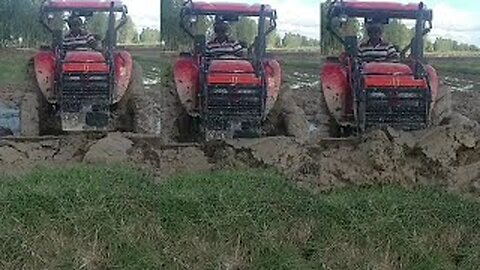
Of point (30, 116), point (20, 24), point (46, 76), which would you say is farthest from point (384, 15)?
point (20, 24)

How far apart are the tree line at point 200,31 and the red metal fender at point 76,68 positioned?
0.68 metres

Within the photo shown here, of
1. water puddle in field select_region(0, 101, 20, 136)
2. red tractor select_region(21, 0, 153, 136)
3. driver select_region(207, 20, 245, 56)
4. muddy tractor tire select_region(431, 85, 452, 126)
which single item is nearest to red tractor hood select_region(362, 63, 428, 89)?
muddy tractor tire select_region(431, 85, 452, 126)

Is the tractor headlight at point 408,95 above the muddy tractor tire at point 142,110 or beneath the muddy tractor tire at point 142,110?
above

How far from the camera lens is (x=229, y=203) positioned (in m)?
6.76

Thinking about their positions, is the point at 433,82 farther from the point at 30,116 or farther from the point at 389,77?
the point at 30,116

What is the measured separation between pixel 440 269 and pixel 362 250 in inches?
22.2

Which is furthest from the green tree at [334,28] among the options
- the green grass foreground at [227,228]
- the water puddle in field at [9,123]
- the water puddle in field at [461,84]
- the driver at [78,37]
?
the water puddle in field at [461,84]

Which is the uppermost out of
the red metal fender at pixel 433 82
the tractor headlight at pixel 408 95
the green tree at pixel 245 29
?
the green tree at pixel 245 29

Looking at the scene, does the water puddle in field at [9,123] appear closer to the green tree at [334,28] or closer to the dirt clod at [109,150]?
the dirt clod at [109,150]

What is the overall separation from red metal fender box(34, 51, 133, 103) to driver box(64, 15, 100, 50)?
327mm

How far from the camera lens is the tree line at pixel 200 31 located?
10.7 m

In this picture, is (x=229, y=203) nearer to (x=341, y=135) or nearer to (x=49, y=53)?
(x=341, y=135)

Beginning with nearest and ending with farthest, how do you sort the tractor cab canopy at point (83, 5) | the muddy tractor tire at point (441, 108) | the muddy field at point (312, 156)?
1. the muddy field at point (312, 156)
2. the muddy tractor tire at point (441, 108)
3. the tractor cab canopy at point (83, 5)

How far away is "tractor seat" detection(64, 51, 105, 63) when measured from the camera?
10.7 metres
